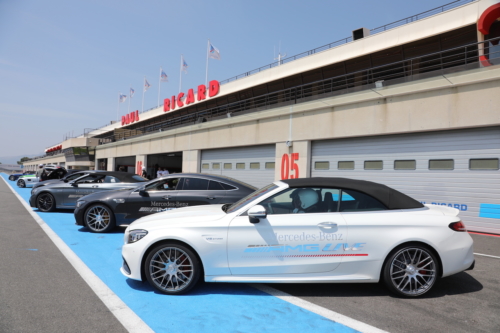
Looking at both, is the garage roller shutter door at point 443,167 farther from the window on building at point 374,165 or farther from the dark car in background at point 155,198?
the dark car in background at point 155,198

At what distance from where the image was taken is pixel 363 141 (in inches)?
513

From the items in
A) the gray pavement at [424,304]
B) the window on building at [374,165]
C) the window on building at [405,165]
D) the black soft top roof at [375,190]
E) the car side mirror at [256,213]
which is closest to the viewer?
the gray pavement at [424,304]

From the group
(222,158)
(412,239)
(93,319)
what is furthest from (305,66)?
(93,319)

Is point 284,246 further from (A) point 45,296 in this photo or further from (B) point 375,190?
(A) point 45,296

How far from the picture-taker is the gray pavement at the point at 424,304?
3.66 m

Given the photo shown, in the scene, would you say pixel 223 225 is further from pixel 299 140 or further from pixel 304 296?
pixel 299 140

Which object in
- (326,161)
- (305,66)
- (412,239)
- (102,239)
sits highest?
(305,66)

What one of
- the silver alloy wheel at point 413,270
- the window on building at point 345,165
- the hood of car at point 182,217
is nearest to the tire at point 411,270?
the silver alloy wheel at point 413,270

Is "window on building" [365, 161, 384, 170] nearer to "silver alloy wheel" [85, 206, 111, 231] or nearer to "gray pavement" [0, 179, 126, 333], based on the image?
"silver alloy wheel" [85, 206, 111, 231]

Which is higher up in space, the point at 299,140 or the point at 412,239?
the point at 299,140

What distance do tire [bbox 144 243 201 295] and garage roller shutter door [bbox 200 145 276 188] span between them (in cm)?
1222

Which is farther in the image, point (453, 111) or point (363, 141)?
point (363, 141)

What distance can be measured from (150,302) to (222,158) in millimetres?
16205

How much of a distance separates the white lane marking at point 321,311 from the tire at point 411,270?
954 millimetres
